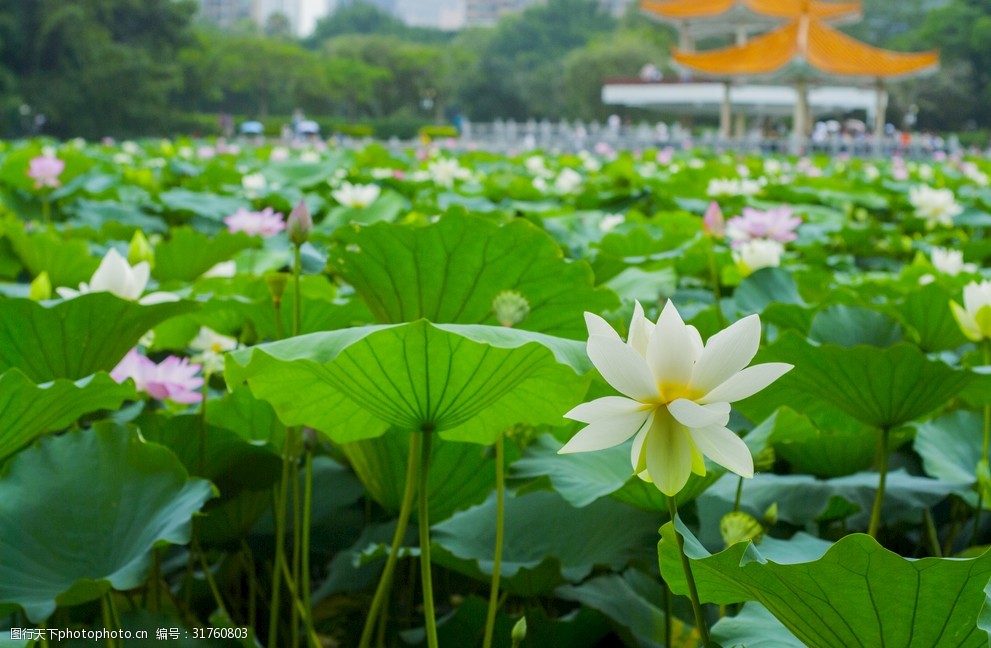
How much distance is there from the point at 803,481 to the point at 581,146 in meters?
13.9

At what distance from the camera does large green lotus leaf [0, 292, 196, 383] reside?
2.56 ft

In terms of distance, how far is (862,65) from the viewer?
681 inches

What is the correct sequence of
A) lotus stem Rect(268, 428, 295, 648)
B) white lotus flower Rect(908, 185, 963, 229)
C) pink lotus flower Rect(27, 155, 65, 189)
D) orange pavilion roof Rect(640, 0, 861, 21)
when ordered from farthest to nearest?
orange pavilion roof Rect(640, 0, 861, 21), pink lotus flower Rect(27, 155, 65, 189), white lotus flower Rect(908, 185, 963, 229), lotus stem Rect(268, 428, 295, 648)

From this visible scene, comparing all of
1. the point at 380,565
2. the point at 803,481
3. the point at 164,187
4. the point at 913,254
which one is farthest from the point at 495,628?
the point at 164,187

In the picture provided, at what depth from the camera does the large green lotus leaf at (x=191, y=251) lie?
4.76 feet

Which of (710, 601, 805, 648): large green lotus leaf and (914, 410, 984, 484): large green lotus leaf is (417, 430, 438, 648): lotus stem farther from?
(914, 410, 984, 484): large green lotus leaf

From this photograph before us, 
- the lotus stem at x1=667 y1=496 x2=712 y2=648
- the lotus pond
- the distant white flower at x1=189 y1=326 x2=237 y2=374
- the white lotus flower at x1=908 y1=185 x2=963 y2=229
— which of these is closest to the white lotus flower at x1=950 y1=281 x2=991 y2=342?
the lotus pond

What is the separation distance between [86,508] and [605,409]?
43cm

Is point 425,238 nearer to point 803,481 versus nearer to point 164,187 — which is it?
point 803,481

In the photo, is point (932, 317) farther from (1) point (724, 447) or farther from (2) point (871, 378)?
Answer: (1) point (724, 447)

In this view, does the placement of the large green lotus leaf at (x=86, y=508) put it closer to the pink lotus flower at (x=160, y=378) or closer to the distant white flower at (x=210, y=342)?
the pink lotus flower at (x=160, y=378)

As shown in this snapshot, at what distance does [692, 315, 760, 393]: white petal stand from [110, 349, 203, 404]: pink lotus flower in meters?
0.54

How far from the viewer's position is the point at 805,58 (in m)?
16.3

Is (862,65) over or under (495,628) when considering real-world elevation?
under
